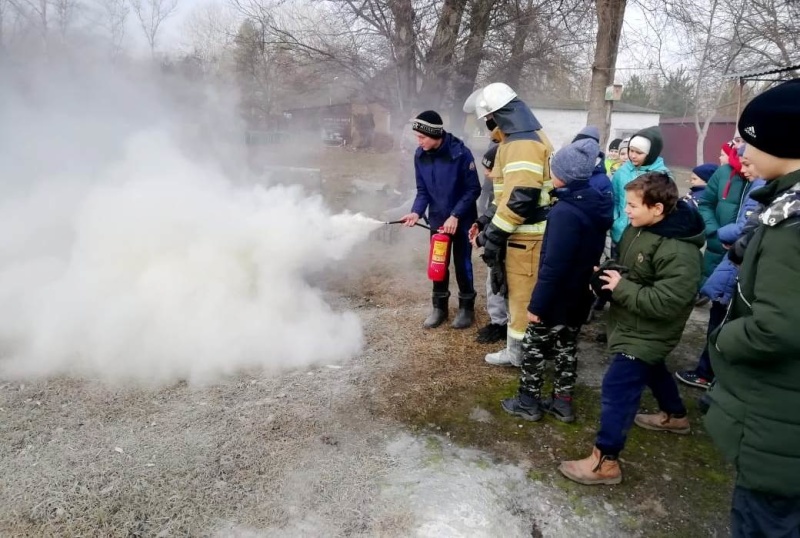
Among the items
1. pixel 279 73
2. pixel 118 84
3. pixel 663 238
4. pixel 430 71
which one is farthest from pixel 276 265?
pixel 279 73

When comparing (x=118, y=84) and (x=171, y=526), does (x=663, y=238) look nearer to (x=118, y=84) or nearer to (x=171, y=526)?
(x=171, y=526)

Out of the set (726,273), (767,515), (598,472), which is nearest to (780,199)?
(767,515)

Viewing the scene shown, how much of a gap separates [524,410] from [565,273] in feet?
3.32

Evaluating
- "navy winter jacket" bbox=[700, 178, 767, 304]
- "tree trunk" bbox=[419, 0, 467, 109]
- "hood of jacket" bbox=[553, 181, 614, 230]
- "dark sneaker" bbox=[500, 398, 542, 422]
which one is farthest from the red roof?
"dark sneaker" bbox=[500, 398, 542, 422]

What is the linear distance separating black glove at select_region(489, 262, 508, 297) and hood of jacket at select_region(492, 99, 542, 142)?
37.0 inches

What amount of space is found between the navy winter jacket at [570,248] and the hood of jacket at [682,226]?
42 centimetres

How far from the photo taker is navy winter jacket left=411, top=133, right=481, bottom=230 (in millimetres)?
4828

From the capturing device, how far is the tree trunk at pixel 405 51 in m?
12.1

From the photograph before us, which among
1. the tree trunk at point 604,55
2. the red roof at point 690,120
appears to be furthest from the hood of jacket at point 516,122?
the red roof at point 690,120

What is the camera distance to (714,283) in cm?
381

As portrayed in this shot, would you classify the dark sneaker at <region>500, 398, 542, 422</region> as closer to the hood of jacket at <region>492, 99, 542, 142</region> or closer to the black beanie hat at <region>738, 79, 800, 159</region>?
the hood of jacket at <region>492, 99, 542, 142</region>

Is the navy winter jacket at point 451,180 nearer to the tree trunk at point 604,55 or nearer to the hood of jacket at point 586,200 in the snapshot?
the hood of jacket at point 586,200

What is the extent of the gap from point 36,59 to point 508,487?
7018 millimetres

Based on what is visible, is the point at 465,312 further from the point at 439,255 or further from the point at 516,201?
the point at 516,201
